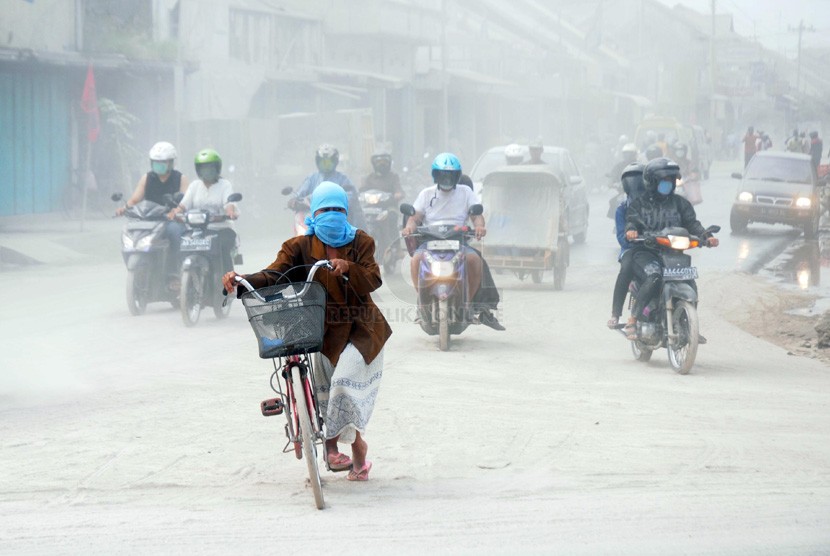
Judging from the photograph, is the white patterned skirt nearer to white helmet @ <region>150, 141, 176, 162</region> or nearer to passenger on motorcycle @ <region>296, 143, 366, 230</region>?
white helmet @ <region>150, 141, 176, 162</region>

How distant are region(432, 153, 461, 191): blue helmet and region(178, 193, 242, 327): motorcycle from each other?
→ 233cm

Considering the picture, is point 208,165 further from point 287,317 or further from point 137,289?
point 287,317

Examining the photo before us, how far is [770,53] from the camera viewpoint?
4483 inches

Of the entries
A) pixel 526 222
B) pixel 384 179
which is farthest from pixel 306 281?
pixel 384 179

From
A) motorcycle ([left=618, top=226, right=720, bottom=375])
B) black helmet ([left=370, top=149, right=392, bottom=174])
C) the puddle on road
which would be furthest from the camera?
the puddle on road

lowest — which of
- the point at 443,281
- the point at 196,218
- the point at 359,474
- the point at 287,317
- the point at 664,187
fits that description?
the point at 359,474

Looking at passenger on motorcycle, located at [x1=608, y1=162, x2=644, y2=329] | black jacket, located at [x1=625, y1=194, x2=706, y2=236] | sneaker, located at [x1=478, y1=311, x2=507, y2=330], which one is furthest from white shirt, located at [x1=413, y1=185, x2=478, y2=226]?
black jacket, located at [x1=625, y1=194, x2=706, y2=236]

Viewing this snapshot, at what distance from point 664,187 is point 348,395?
5.13 meters

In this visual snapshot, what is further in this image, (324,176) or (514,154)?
(514,154)

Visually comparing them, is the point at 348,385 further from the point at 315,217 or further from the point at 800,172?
the point at 800,172

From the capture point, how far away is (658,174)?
1032 cm

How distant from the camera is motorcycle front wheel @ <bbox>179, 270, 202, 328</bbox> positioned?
490 inches

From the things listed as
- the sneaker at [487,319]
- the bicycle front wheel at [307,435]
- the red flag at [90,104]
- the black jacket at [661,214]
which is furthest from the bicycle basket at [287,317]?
the red flag at [90,104]

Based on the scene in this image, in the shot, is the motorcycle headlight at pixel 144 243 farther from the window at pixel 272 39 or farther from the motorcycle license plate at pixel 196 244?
the window at pixel 272 39
